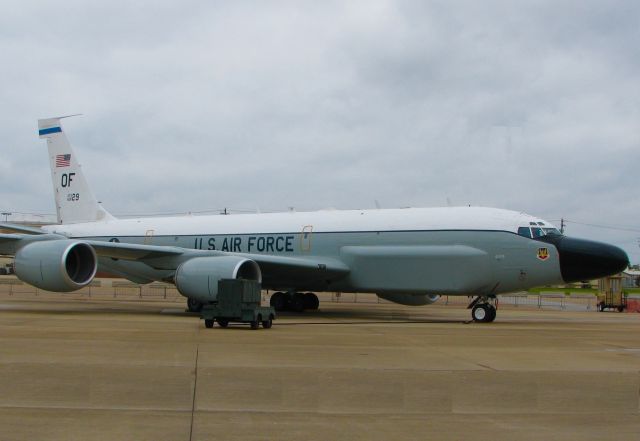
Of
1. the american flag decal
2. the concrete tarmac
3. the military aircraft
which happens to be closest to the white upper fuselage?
the military aircraft

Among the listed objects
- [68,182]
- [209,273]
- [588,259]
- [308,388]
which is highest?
[68,182]

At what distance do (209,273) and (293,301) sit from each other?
7.18m

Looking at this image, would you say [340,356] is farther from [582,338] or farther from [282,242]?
[282,242]

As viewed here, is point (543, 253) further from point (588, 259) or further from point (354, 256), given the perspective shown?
point (354, 256)

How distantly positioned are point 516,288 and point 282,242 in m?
8.18

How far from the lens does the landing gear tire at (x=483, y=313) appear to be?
22906 millimetres

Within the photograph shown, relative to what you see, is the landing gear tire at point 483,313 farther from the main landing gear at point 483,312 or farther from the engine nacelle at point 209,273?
the engine nacelle at point 209,273

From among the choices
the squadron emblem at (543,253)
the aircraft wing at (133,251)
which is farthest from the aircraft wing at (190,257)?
the squadron emblem at (543,253)

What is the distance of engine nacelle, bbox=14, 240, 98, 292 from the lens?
21.8 m

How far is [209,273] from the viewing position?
22.0 m

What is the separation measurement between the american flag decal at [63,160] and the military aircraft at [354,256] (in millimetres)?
6037

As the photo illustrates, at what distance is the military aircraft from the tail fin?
4.25m

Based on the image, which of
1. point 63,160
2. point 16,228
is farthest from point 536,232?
point 63,160

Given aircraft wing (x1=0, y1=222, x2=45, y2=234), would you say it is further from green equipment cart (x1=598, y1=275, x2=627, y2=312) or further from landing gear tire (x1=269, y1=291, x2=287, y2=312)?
green equipment cart (x1=598, y1=275, x2=627, y2=312)
